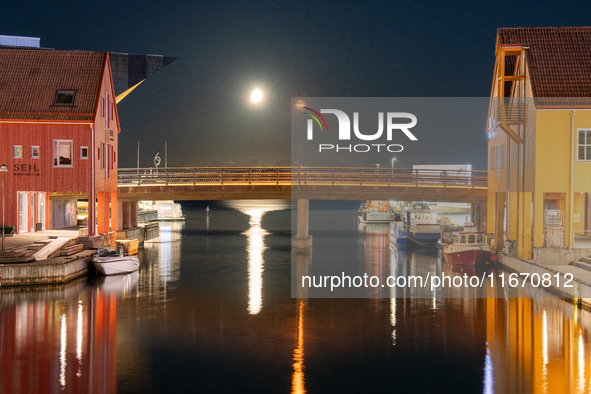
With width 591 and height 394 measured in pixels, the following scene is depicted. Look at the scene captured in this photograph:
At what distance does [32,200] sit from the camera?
122 feet

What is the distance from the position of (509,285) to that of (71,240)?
78.3 feet

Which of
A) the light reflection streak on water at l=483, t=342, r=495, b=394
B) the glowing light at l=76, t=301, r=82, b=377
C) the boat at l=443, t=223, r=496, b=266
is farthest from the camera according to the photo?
the boat at l=443, t=223, r=496, b=266

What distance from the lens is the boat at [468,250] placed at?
3588 cm

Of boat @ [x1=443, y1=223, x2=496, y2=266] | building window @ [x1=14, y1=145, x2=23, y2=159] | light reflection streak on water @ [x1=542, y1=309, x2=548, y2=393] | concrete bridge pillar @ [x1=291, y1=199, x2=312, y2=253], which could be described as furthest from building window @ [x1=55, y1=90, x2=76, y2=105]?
light reflection streak on water @ [x1=542, y1=309, x2=548, y2=393]

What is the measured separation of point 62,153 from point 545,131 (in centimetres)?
2663

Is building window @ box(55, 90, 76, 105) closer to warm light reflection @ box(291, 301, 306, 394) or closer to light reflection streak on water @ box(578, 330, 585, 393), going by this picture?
warm light reflection @ box(291, 301, 306, 394)

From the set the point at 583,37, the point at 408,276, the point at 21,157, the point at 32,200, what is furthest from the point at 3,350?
the point at 583,37

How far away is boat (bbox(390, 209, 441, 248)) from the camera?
53219 mm

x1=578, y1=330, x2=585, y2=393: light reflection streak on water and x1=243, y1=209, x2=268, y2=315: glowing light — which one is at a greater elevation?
x1=578, y1=330, x2=585, y2=393: light reflection streak on water

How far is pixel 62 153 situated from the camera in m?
34.4

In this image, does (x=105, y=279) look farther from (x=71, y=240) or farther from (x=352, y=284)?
(x=352, y=284)

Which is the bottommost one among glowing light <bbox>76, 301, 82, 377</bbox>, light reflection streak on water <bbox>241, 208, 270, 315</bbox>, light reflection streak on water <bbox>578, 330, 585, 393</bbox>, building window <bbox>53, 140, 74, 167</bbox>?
light reflection streak on water <bbox>241, 208, 270, 315</bbox>

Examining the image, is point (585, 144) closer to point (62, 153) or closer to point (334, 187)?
point (334, 187)

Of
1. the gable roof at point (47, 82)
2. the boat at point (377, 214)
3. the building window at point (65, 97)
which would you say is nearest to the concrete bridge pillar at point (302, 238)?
the gable roof at point (47, 82)
